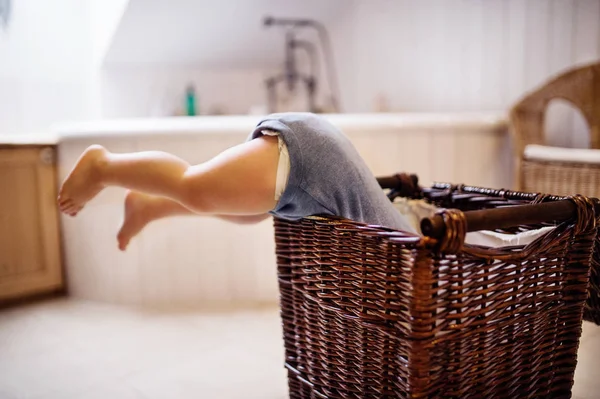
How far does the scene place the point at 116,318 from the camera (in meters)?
1.73

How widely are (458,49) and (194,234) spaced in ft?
4.85

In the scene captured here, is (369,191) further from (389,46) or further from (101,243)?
(389,46)

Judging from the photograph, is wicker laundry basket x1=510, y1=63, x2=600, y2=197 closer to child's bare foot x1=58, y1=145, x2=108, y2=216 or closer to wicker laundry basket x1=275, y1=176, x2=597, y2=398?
wicker laundry basket x1=275, y1=176, x2=597, y2=398

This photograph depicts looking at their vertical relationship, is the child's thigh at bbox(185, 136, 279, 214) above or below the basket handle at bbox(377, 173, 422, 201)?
above

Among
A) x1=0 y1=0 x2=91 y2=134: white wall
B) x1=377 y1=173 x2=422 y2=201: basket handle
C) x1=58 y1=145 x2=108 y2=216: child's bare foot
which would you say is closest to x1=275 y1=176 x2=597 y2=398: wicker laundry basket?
x1=377 y1=173 x2=422 y2=201: basket handle

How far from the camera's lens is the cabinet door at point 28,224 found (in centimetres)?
184

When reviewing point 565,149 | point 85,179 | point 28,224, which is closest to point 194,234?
point 28,224

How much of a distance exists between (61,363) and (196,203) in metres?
0.72

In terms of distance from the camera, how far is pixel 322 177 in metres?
1.01

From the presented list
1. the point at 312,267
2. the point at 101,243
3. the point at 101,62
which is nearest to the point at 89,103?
the point at 101,62

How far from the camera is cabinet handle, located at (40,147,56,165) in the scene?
1895mm

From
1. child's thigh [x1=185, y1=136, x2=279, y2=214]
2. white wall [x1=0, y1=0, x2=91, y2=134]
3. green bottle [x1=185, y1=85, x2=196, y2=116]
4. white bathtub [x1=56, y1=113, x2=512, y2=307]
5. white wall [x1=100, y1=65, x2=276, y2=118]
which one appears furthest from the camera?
green bottle [x1=185, y1=85, x2=196, y2=116]

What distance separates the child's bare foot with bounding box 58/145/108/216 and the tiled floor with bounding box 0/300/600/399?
46cm

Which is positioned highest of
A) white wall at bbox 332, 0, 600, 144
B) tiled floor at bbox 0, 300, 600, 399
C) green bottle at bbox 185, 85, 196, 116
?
white wall at bbox 332, 0, 600, 144
